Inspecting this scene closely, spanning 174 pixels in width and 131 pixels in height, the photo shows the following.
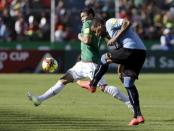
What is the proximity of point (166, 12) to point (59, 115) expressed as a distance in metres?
21.9

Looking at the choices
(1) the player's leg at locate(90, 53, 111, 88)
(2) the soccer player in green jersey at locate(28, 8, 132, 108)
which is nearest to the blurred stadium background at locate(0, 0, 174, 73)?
(2) the soccer player in green jersey at locate(28, 8, 132, 108)

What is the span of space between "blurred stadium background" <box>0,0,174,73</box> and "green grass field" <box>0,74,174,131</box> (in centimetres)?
838

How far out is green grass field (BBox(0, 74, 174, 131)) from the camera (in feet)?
42.0

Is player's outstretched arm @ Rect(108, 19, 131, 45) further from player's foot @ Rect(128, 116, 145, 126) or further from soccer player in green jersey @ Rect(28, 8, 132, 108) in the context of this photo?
soccer player in green jersey @ Rect(28, 8, 132, 108)

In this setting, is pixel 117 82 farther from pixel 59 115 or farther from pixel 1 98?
pixel 59 115

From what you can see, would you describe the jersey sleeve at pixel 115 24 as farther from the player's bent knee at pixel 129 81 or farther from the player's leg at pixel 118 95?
the player's leg at pixel 118 95

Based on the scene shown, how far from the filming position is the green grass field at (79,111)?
12797 millimetres

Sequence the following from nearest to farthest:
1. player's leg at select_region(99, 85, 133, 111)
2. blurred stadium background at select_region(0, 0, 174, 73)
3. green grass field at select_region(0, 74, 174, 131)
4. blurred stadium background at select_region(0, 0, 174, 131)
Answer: green grass field at select_region(0, 74, 174, 131), player's leg at select_region(99, 85, 133, 111), blurred stadium background at select_region(0, 0, 174, 131), blurred stadium background at select_region(0, 0, 174, 73)

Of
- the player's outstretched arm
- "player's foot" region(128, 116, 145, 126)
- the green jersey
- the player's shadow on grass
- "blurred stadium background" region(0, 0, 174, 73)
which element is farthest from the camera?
Result: "blurred stadium background" region(0, 0, 174, 73)

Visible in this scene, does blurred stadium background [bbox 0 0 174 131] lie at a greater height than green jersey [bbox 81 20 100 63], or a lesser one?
lesser

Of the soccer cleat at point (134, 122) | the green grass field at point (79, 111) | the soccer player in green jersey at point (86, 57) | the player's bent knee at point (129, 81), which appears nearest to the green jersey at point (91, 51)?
the soccer player in green jersey at point (86, 57)

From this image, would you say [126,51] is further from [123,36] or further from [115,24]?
[115,24]

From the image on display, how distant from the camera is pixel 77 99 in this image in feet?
62.3

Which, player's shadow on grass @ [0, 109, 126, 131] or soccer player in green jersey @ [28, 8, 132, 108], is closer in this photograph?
player's shadow on grass @ [0, 109, 126, 131]
